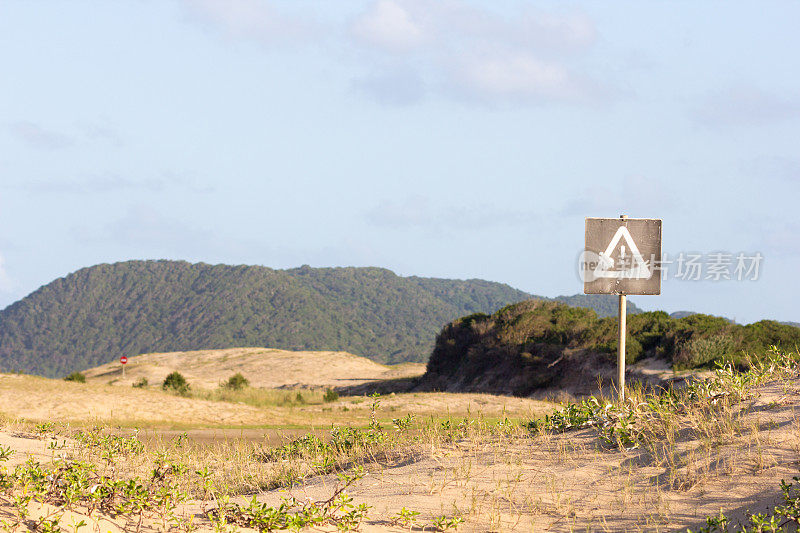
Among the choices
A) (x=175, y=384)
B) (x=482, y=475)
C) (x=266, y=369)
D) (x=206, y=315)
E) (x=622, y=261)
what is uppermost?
(x=206, y=315)

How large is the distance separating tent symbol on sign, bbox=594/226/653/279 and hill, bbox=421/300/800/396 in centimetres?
1419

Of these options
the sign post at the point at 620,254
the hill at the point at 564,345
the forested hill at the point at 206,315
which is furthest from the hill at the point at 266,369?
the forested hill at the point at 206,315

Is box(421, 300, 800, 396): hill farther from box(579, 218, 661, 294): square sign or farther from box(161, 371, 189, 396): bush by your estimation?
box(161, 371, 189, 396): bush

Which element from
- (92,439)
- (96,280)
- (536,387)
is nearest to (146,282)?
(96,280)

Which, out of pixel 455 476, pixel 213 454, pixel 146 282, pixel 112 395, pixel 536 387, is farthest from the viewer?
pixel 146 282

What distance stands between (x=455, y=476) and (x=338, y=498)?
1.80m

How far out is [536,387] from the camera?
1324 inches

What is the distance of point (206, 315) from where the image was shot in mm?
137250

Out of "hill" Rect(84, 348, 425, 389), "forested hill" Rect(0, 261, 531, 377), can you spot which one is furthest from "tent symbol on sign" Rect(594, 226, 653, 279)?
"forested hill" Rect(0, 261, 531, 377)

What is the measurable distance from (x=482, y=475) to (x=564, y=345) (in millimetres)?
28265

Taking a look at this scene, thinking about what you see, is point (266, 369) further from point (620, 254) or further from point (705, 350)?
point (620, 254)

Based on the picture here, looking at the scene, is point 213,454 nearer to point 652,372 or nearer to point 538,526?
point 538,526

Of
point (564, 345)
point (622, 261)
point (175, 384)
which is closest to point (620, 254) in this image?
point (622, 261)

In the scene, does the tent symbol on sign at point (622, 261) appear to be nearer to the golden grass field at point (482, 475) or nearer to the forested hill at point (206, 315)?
the golden grass field at point (482, 475)
